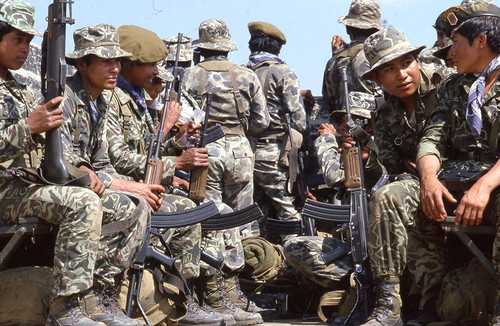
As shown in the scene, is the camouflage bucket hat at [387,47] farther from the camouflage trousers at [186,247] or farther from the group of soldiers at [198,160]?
the camouflage trousers at [186,247]

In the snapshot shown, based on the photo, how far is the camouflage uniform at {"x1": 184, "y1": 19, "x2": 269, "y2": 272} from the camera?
31.2 feet

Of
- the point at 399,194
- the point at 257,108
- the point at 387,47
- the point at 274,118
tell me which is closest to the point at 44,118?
the point at 399,194

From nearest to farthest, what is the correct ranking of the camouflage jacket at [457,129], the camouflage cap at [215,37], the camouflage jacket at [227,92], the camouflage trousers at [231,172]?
the camouflage jacket at [457,129] → the camouflage trousers at [231,172] → the camouflage jacket at [227,92] → the camouflage cap at [215,37]

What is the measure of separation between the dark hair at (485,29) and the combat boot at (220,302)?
2753mm

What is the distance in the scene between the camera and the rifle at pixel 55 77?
5.85m

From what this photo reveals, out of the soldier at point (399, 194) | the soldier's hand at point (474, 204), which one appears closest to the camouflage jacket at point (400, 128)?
the soldier at point (399, 194)

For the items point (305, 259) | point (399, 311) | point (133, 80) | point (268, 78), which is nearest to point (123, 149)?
point (133, 80)

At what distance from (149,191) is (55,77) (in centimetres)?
132

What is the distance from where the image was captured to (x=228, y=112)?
9.80 metres

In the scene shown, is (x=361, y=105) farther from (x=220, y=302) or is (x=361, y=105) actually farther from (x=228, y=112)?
(x=228, y=112)

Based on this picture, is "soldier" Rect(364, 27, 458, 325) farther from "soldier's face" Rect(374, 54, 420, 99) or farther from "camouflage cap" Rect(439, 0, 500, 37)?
"camouflage cap" Rect(439, 0, 500, 37)

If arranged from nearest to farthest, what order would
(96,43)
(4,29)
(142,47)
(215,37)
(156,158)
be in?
(4,29) → (96,43) → (156,158) → (142,47) → (215,37)

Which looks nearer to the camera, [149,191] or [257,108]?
[149,191]

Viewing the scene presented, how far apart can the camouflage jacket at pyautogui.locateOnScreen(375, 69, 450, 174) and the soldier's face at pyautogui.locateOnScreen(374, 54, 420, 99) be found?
0.12 m
